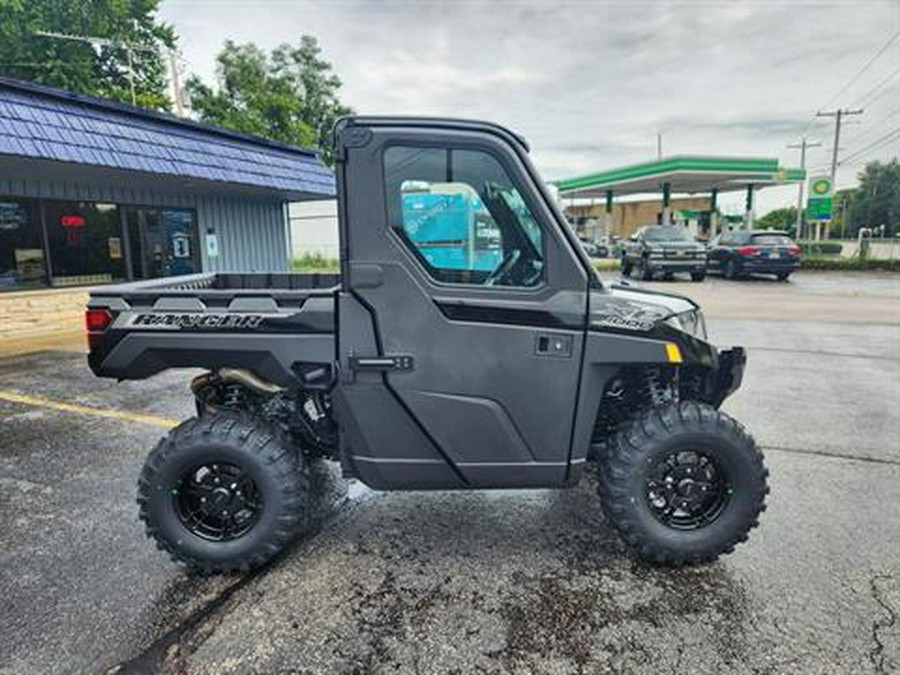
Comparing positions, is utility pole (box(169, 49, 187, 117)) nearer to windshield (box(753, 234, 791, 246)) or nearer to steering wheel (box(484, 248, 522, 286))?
windshield (box(753, 234, 791, 246))

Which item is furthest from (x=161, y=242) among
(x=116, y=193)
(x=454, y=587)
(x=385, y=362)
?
(x=454, y=587)

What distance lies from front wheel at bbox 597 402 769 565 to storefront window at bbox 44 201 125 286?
38.6 feet

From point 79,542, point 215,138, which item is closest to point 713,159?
point 215,138

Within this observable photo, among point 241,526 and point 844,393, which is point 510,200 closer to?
point 241,526

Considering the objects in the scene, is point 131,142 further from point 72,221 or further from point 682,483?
point 682,483

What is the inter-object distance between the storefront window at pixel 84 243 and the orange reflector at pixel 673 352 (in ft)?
38.7

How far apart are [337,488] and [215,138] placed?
9526 millimetres

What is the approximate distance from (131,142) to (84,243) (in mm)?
3294

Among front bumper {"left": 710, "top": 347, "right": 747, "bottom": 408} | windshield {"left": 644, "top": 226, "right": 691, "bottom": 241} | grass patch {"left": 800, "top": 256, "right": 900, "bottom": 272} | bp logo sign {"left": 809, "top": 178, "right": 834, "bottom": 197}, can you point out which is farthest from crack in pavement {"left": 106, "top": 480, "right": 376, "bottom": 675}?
bp logo sign {"left": 809, "top": 178, "right": 834, "bottom": 197}

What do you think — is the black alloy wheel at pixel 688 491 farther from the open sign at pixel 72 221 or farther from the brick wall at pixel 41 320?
the open sign at pixel 72 221

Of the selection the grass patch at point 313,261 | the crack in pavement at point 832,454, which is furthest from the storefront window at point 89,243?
the crack in pavement at point 832,454

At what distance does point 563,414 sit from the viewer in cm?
287

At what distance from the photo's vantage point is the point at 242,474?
2980mm

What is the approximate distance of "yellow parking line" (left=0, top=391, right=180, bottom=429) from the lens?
547cm
